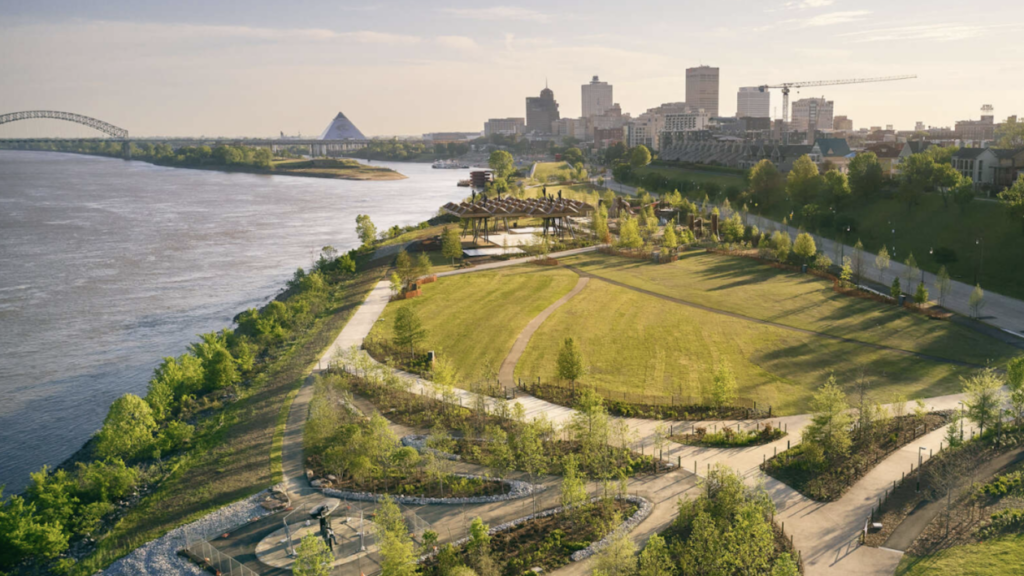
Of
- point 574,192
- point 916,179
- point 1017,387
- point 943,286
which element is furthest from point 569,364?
point 574,192

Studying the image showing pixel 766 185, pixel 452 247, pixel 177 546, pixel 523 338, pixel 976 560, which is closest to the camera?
pixel 976 560

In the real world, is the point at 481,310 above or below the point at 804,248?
below

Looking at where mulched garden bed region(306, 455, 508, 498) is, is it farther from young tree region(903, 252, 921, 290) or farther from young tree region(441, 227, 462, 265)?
young tree region(903, 252, 921, 290)

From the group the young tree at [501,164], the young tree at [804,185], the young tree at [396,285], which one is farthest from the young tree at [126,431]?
the young tree at [501,164]

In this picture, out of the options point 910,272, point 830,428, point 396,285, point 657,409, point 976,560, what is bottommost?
point 976,560

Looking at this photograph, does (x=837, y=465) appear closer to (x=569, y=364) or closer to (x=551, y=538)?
(x=551, y=538)

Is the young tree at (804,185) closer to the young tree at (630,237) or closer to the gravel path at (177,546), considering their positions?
the young tree at (630,237)

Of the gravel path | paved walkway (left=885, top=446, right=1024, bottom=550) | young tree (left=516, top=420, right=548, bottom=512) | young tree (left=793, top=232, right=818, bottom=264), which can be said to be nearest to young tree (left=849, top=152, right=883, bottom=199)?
young tree (left=793, top=232, right=818, bottom=264)
